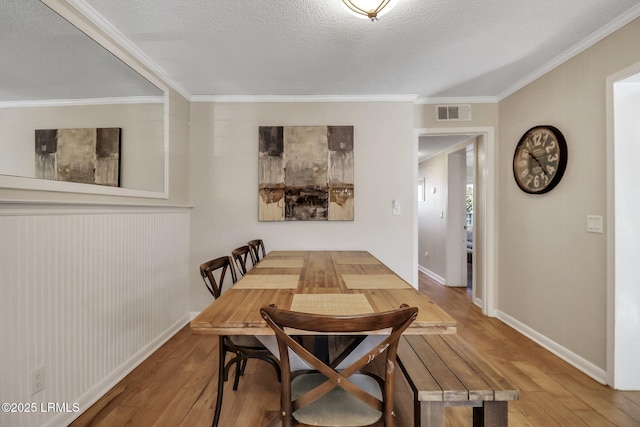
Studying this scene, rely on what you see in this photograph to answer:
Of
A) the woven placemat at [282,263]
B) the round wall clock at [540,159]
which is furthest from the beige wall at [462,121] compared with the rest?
the woven placemat at [282,263]

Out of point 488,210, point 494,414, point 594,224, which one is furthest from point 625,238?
point 494,414

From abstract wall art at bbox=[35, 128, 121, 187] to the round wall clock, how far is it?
335 cm

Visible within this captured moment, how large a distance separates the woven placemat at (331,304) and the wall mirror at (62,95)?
1.40 metres

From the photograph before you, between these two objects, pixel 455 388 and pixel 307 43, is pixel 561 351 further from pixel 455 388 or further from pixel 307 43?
pixel 307 43

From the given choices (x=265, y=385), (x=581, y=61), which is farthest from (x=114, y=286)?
(x=581, y=61)

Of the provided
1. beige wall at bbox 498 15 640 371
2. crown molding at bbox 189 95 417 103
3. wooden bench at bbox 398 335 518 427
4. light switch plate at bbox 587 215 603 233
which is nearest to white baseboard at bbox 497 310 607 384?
beige wall at bbox 498 15 640 371

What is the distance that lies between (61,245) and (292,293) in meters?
1.28

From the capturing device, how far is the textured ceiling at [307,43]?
1.59m

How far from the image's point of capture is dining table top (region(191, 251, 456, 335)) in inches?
43.1

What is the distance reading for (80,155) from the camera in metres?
1.71

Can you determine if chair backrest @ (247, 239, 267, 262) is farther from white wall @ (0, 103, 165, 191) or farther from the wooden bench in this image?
the wooden bench

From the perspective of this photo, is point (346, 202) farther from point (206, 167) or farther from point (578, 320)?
point (578, 320)

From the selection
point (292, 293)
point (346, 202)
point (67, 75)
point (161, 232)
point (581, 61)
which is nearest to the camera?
point (292, 293)

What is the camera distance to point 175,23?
1902 mm
